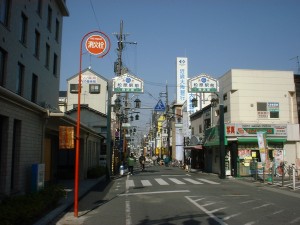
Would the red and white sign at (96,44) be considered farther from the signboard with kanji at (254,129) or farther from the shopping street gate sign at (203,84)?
the signboard with kanji at (254,129)

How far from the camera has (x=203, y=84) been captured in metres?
26.6

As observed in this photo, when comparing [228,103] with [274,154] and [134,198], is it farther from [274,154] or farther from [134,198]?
[134,198]

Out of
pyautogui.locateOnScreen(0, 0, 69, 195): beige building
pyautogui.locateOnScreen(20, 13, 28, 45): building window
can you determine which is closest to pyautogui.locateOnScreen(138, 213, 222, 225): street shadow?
pyautogui.locateOnScreen(0, 0, 69, 195): beige building

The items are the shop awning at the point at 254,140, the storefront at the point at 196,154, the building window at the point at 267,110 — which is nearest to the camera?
the shop awning at the point at 254,140

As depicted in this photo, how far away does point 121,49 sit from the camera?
33688 millimetres

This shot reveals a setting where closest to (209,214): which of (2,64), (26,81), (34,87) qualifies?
(2,64)

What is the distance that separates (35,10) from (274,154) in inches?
836

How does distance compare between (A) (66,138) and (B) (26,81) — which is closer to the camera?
(A) (66,138)

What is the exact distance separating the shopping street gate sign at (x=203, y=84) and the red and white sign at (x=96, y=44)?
14477mm

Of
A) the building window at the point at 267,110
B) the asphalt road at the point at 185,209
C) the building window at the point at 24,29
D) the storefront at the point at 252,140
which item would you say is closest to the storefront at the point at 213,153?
the storefront at the point at 252,140

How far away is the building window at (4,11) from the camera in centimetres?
1581

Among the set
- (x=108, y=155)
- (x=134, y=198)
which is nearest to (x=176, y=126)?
(x=108, y=155)

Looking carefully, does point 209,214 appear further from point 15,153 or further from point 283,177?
point 283,177

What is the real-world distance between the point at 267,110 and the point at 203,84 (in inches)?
272
